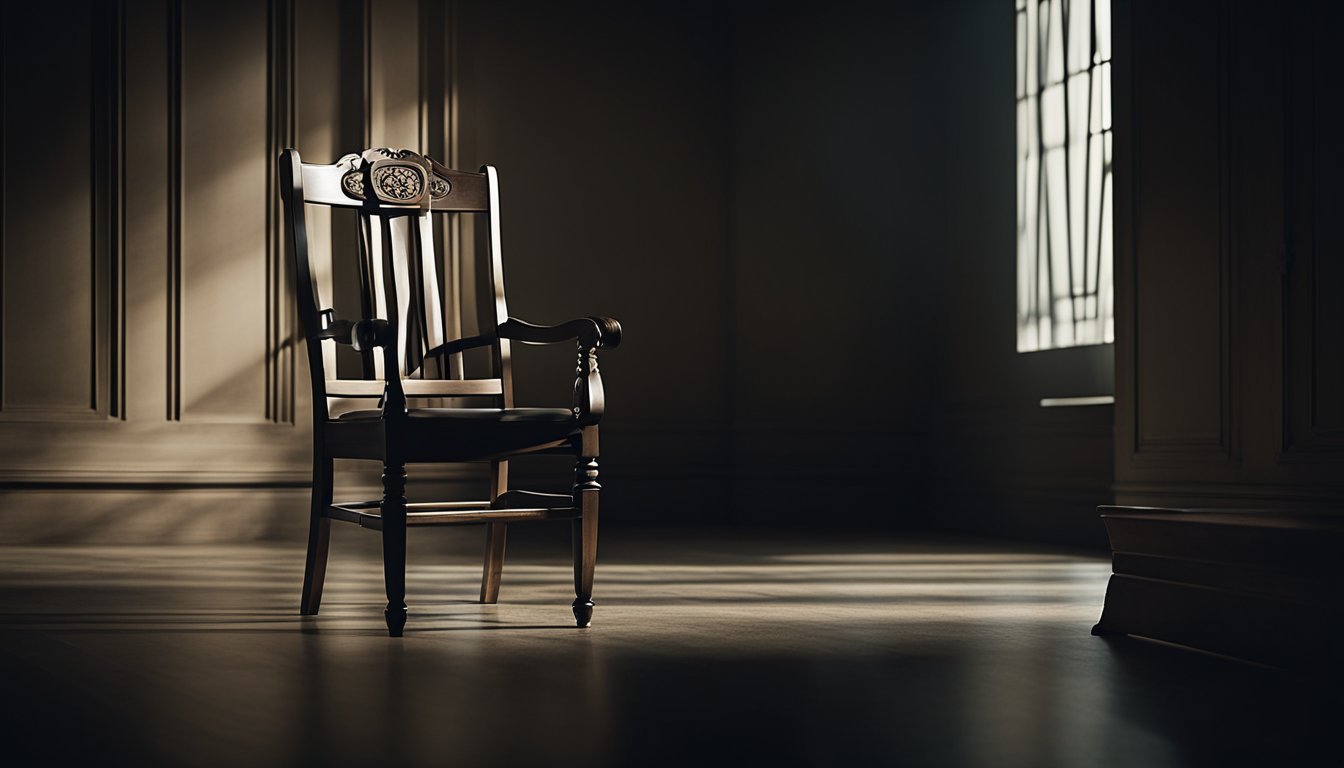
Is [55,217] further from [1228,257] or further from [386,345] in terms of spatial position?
[1228,257]

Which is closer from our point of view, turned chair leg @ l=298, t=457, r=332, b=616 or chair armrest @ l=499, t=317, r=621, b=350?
chair armrest @ l=499, t=317, r=621, b=350

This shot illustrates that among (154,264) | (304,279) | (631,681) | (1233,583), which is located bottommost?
(631,681)

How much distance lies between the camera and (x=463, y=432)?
264 cm

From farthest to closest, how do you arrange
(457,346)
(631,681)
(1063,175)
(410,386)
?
(1063,175) → (457,346) → (410,386) → (631,681)

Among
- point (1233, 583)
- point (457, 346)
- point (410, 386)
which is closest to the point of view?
point (1233, 583)

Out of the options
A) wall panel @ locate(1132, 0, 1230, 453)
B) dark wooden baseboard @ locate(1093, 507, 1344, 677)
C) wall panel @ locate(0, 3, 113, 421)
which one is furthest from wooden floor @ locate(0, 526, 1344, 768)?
wall panel @ locate(0, 3, 113, 421)

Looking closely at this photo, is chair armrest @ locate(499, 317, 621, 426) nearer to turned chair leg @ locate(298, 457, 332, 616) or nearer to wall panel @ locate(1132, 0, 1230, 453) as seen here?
turned chair leg @ locate(298, 457, 332, 616)

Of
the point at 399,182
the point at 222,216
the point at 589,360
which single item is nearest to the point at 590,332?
the point at 589,360

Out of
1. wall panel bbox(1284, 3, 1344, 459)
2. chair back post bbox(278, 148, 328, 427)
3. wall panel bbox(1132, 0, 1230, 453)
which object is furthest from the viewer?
wall panel bbox(1132, 0, 1230, 453)

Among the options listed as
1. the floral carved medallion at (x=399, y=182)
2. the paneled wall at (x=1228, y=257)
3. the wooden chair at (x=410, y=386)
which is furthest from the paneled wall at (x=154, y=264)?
the paneled wall at (x=1228, y=257)

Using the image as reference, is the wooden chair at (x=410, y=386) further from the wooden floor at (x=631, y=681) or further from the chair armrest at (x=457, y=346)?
the wooden floor at (x=631, y=681)

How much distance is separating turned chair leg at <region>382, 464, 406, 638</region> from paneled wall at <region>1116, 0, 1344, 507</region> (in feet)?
7.77

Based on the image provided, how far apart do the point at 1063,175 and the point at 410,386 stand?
3.36m

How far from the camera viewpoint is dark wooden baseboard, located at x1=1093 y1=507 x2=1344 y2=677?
2107 mm
